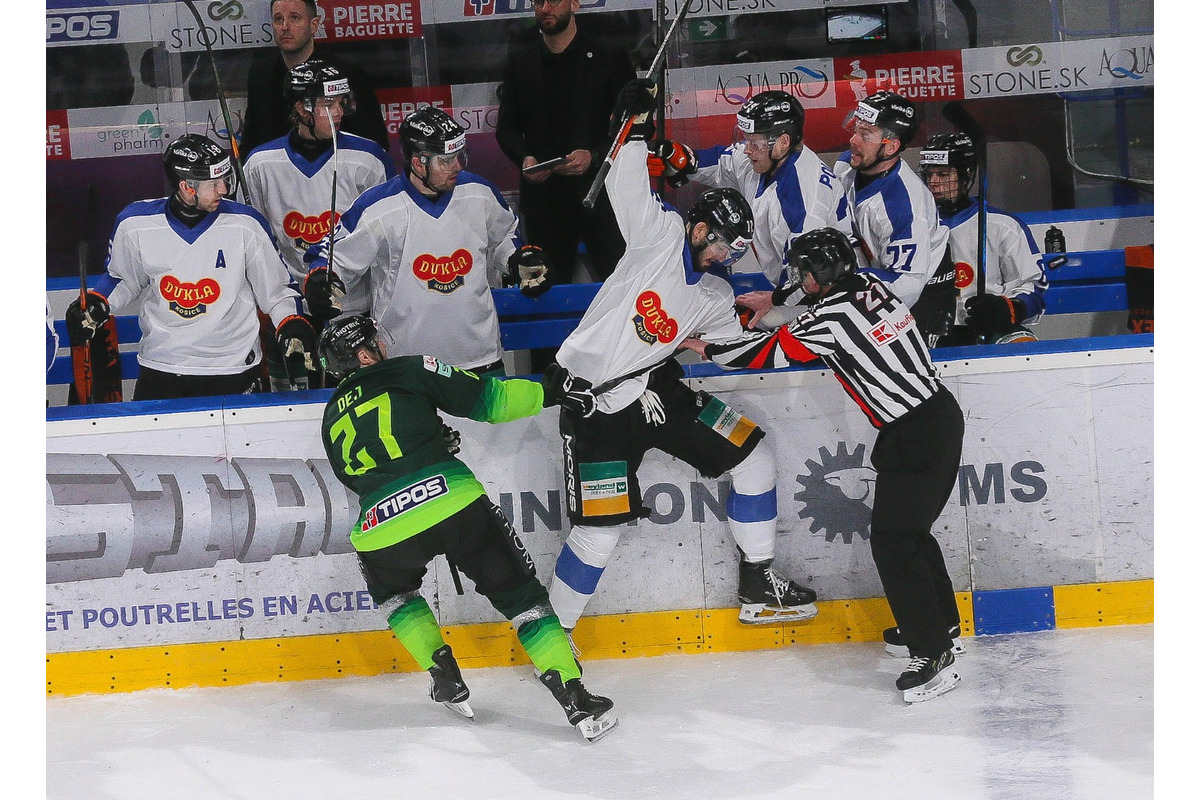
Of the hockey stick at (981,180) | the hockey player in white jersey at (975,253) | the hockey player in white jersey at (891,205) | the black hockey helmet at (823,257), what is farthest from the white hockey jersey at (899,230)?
the black hockey helmet at (823,257)

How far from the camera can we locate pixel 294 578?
419cm

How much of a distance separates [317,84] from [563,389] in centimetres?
153

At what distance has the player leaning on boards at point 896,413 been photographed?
12.3 feet

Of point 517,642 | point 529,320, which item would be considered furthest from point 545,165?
point 517,642

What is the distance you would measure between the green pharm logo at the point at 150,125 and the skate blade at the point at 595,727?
11.8 feet

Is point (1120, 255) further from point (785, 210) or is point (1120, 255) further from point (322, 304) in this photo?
point (322, 304)

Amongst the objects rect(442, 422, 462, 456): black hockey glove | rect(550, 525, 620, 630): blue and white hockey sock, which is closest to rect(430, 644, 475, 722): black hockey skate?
rect(550, 525, 620, 630): blue and white hockey sock

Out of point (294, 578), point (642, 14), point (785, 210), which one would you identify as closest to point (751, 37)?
point (642, 14)

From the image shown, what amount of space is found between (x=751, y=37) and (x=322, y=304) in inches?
107

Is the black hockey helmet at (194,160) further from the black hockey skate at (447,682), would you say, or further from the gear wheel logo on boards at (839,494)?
the gear wheel logo on boards at (839,494)

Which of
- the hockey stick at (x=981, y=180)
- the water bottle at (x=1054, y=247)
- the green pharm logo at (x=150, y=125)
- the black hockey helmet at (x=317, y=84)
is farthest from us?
the green pharm logo at (x=150, y=125)

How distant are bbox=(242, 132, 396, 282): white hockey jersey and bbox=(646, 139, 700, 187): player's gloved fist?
42.5 inches

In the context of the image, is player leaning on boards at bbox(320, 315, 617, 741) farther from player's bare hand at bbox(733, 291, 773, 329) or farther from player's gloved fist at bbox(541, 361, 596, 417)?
player's bare hand at bbox(733, 291, 773, 329)

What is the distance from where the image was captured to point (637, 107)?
3.81m
